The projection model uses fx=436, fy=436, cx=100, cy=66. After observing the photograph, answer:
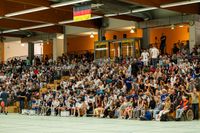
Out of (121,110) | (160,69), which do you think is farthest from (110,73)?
(121,110)

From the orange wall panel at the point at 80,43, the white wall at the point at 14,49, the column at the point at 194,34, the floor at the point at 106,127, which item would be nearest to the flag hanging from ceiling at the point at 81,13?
the floor at the point at 106,127

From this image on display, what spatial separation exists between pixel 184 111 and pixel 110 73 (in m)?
9.94

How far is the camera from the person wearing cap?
58.1ft

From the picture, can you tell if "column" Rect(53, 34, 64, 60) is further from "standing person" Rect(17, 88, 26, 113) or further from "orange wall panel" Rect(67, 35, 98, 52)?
"standing person" Rect(17, 88, 26, 113)

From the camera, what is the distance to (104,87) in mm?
25203

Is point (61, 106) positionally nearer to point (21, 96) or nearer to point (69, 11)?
point (21, 96)

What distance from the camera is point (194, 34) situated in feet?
98.1

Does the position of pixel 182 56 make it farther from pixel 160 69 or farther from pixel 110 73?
pixel 110 73

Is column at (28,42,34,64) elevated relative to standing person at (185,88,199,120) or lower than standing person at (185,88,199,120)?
elevated

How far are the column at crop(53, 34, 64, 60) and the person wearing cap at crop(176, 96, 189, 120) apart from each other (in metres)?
22.1

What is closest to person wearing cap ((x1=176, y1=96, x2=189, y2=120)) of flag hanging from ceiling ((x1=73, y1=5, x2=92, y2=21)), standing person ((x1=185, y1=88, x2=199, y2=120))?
standing person ((x1=185, y1=88, x2=199, y2=120))

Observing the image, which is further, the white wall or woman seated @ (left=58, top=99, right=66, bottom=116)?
the white wall

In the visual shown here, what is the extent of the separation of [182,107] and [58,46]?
22744 millimetres

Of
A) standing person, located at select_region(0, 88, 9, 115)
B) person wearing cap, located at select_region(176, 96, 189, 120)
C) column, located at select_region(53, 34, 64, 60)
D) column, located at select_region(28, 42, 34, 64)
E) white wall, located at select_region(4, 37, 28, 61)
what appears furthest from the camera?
white wall, located at select_region(4, 37, 28, 61)
